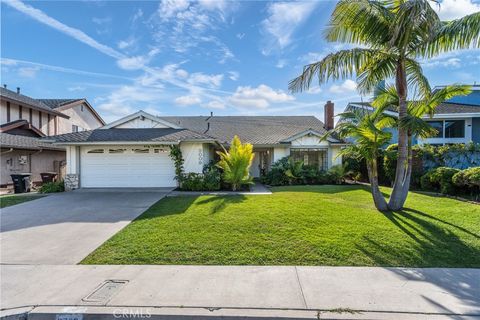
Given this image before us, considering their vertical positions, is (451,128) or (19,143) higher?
(451,128)

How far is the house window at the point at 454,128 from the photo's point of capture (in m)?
20.2

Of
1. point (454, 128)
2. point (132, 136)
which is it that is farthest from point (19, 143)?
point (454, 128)

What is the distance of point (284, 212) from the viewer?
8055 millimetres

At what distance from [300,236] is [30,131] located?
73.8 feet

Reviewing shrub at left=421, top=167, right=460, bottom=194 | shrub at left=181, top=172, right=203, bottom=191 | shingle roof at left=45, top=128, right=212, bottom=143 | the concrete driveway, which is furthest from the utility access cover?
shrub at left=421, top=167, right=460, bottom=194

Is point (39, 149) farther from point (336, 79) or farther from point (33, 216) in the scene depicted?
point (336, 79)

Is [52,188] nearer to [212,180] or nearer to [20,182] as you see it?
[20,182]

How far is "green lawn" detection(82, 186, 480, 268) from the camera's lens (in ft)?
16.6

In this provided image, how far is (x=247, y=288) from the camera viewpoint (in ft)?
12.9

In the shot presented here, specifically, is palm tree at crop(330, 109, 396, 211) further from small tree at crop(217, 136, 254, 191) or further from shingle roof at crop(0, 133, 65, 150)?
shingle roof at crop(0, 133, 65, 150)

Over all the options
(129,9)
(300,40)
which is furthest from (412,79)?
(129,9)

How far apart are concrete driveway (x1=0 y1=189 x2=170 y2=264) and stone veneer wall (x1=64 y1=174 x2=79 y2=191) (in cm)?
204

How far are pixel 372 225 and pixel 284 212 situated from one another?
2372mm

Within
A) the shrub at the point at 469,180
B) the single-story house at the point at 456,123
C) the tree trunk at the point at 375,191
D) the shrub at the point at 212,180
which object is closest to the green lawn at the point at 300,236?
the tree trunk at the point at 375,191
